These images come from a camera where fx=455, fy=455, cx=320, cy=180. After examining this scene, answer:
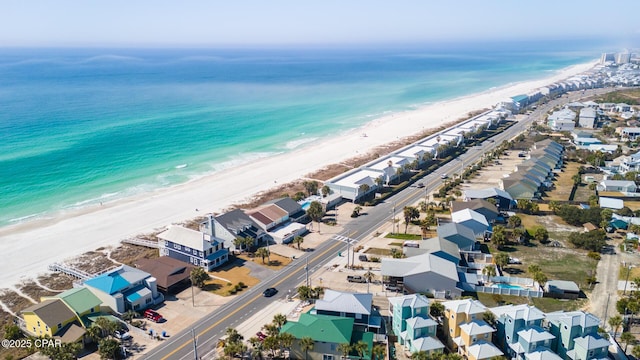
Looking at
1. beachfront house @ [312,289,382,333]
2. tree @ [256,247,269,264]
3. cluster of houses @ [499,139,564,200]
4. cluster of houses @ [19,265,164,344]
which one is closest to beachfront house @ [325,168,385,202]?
cluster of houses @ [499,139,564,200]

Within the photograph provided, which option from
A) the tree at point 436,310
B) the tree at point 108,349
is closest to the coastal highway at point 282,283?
the tree at point 108,349

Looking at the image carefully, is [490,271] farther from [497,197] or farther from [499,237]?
[497,197]

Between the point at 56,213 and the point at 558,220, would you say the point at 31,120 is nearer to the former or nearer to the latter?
the point at 56,213

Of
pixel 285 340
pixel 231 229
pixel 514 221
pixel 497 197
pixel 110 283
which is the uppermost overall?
pixel 497 197

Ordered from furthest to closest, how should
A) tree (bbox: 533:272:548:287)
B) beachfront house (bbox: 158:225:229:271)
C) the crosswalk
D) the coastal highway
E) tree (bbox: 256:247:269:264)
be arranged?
the crosswalk < tree (bbox: 256:247:269:264) < beachfront house (bbox: 158:225:229:271) < tree (bbox: 533:272:548:287) < the coastal highway

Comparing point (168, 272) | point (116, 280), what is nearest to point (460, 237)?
point (168, 272)

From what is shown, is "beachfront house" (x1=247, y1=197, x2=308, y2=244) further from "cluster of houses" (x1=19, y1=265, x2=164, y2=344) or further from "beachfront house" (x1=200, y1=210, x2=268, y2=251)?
"cluster of houses" (x1=19, y1=265, x2=164, y2=344)
